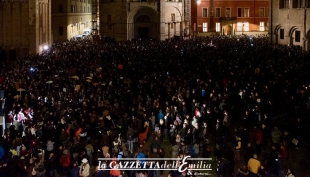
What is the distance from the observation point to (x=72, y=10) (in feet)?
218

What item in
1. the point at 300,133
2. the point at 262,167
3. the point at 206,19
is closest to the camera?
the point at 262,167

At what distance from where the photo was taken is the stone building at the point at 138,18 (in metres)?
55.3

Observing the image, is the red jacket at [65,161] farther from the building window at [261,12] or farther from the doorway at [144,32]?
the building window at [261,12]

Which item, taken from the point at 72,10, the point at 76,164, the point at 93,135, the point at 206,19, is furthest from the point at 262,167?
the point at 72,10

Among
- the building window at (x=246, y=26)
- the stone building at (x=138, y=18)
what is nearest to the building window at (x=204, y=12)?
the building window at (x=246, y=26)

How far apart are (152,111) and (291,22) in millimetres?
30740

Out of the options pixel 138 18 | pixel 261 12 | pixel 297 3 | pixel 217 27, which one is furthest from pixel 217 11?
pixel 297 3

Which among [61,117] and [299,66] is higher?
[299,66]

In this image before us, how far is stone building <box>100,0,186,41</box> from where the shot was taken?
55.3 m

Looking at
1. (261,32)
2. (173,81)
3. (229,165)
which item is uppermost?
(261,32)

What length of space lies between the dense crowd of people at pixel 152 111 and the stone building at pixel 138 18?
23908 millimetres

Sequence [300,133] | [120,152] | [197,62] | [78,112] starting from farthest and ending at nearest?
[197,62]
[78,112]
[300,133]
[120,152]

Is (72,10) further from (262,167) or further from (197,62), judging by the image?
(262,167)

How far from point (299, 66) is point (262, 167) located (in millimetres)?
16263
